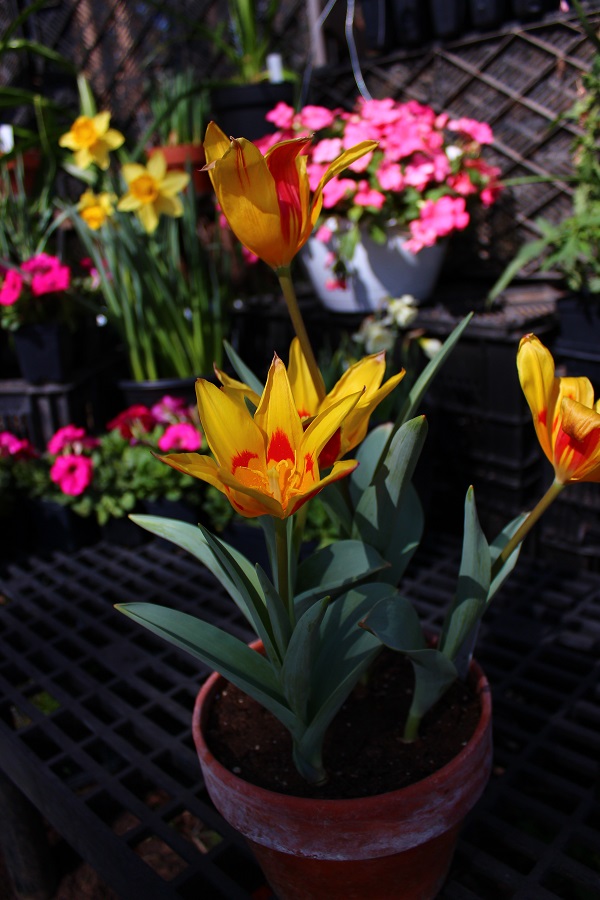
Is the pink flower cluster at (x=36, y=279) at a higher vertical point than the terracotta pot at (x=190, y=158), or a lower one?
lower

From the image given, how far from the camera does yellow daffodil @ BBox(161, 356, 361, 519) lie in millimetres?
595

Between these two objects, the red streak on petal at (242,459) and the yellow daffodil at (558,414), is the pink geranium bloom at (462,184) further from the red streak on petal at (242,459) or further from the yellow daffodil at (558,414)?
the red streak on petal at (242,459)

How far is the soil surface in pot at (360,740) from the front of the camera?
2.62 ft

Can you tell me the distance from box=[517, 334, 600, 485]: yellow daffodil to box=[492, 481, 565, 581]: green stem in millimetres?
38

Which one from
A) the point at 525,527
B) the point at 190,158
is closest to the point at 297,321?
the point at 525,527

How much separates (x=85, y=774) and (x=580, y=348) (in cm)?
124

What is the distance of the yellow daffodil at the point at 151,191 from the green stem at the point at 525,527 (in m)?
1.48

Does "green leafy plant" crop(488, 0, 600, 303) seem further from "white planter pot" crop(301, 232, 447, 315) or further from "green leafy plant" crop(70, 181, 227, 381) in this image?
"green leafy plant" crop(70, 181, 227, 381)

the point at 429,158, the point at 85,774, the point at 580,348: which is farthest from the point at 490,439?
the point at 85,774

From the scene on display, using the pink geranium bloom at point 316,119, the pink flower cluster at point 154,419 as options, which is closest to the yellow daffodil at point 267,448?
the pink flower cluster at point 154,419

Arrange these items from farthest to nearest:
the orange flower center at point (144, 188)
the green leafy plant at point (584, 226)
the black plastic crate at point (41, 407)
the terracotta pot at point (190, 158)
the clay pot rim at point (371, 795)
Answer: the terracotta pot at point (190, 158) → the black plastic crate at point (41, 407) → the orange flower center at point (144, 188) → the green leafy plant at point (584, 226) → the clay pot rim at point (371, 795)

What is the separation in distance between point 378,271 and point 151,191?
2.02 ft

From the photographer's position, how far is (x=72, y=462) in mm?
1922

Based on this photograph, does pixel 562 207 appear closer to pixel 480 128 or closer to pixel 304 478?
pixel 480 128
